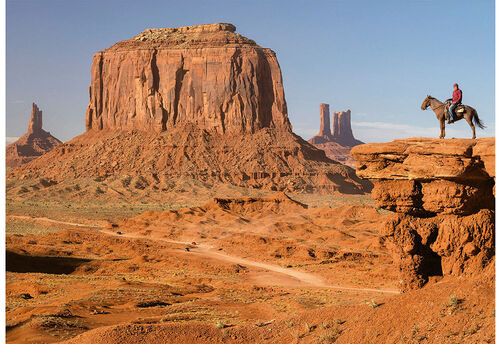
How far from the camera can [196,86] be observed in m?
102

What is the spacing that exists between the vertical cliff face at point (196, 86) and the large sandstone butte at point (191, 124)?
167 millimetres

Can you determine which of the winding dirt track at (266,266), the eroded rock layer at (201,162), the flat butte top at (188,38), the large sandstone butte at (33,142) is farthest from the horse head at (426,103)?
the large sandstone butte at (33,142)

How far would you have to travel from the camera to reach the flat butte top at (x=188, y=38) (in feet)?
341

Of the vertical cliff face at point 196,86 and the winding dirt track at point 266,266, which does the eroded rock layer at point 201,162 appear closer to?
the vertical cliff face at point 196,86

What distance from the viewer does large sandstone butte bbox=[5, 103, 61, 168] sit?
15600cm

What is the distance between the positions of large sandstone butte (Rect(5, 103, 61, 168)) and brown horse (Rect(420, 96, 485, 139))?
148 meters

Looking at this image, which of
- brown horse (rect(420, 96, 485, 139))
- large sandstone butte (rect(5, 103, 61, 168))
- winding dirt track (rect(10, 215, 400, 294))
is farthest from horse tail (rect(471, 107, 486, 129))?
large sandstone butte (rect(5, 103, 61, 168))

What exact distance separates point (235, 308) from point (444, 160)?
838 cm

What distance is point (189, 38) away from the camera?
107 meters

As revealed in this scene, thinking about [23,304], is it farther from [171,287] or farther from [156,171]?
[156,171]

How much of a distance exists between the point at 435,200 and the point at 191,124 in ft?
285

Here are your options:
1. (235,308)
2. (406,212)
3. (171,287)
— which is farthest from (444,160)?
(171,287)

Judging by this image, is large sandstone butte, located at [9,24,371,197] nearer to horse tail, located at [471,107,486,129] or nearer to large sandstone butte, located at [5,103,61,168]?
large sandstone butte, located at [5,103,61,168]

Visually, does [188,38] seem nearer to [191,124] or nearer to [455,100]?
[191,124]
